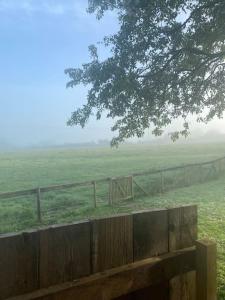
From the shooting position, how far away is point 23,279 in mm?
2115

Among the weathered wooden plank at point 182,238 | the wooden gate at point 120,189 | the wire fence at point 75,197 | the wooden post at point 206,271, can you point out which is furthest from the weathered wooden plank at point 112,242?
the wooden gate at point 120,189

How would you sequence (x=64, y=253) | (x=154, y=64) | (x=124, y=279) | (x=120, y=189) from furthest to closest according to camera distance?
(x=120, y=189) → (x=154, y=64) → (x=124, y=279) → (x=64, y=253)

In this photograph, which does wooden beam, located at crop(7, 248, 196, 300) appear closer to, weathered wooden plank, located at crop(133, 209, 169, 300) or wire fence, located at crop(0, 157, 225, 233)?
weathered wooden plank, located at crop(133, 209, 169, 300)

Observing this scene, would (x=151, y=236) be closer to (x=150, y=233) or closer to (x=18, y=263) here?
(x=150, y=233)

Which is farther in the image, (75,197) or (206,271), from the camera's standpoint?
(75,197)

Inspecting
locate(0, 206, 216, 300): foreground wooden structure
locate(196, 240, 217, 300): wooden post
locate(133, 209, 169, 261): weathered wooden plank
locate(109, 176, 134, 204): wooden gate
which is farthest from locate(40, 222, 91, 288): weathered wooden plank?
locate(109, 176, 134, 204): wooden gate

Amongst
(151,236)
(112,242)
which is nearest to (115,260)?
(112,242)

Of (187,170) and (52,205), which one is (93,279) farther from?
(187,170)

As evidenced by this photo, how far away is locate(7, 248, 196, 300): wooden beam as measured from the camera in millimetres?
2183

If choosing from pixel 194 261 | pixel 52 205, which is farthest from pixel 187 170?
pixel 194 261

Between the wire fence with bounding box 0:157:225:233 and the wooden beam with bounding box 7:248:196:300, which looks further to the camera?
the wire fence with bounding box 0:157:225:233

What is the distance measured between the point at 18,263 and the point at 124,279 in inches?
28.0

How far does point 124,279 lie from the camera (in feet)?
7.88

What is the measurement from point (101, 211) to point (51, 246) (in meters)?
16.2
